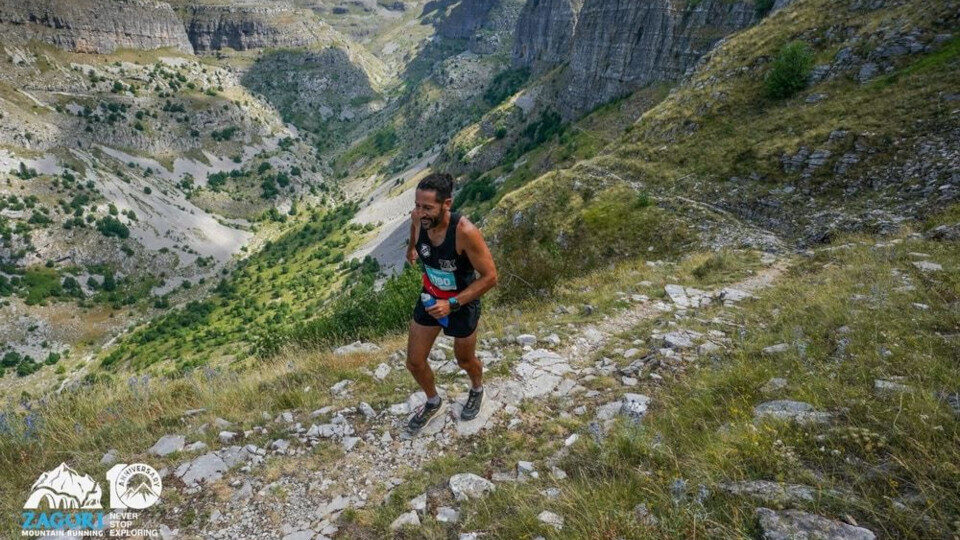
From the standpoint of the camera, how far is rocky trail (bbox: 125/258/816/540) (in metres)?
4.65

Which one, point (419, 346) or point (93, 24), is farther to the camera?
point (93, 24)

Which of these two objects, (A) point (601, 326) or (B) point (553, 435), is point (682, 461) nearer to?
(B) point (553, 435)

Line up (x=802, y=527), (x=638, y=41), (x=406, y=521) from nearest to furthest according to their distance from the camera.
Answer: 1. (x=802, y=527)
2. (x=406, y=521)
3. (x=638, y=41)

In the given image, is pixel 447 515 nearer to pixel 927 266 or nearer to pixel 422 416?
pixel 422 416

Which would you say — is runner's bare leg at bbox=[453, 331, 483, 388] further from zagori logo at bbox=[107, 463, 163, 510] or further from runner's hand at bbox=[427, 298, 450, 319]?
zagori logo at bbox=[107, 463, 163, 510]

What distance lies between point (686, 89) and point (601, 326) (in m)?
30.0

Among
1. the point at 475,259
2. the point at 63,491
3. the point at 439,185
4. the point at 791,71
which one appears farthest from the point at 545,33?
the point at 63,491

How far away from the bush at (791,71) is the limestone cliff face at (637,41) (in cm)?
3027

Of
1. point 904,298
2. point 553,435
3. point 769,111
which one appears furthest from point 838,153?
point 553,435

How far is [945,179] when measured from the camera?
13703 mm

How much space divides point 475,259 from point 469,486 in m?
2.58

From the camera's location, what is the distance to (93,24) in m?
154

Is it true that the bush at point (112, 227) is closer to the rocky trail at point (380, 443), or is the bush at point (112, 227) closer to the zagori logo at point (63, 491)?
the rocky trail at point (380, 443)

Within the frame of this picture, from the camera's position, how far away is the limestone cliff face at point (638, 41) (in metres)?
53.4
